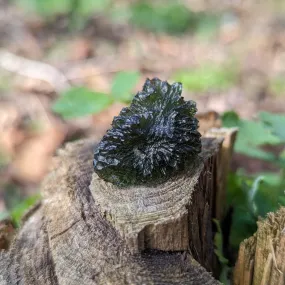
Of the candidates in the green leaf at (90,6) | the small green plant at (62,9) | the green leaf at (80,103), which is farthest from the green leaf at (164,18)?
the green leaf at (80,103)

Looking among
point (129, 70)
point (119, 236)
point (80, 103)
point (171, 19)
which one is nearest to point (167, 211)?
point (119, 236)

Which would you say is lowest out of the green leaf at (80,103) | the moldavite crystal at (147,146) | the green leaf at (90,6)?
the moldavite crystal at (147,146)

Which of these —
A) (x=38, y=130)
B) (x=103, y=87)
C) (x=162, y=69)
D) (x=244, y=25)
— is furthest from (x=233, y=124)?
(x=244, y=25)

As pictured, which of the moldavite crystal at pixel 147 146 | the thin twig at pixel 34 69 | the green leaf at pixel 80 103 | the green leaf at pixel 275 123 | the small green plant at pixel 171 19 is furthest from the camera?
the small green plant at pixel 171 19

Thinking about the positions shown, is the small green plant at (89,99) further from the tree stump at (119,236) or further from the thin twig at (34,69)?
the thin twig at (34,69)

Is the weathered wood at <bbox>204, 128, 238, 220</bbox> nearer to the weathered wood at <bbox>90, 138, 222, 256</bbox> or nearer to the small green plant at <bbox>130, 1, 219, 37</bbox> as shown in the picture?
the weathered wood at <bbox>90, 138, 222, 256</bbox>

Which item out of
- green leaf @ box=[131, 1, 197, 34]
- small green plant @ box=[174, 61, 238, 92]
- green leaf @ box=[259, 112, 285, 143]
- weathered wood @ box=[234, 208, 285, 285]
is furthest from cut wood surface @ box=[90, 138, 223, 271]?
green leaf @ box=[131, 1, 197, 34]
